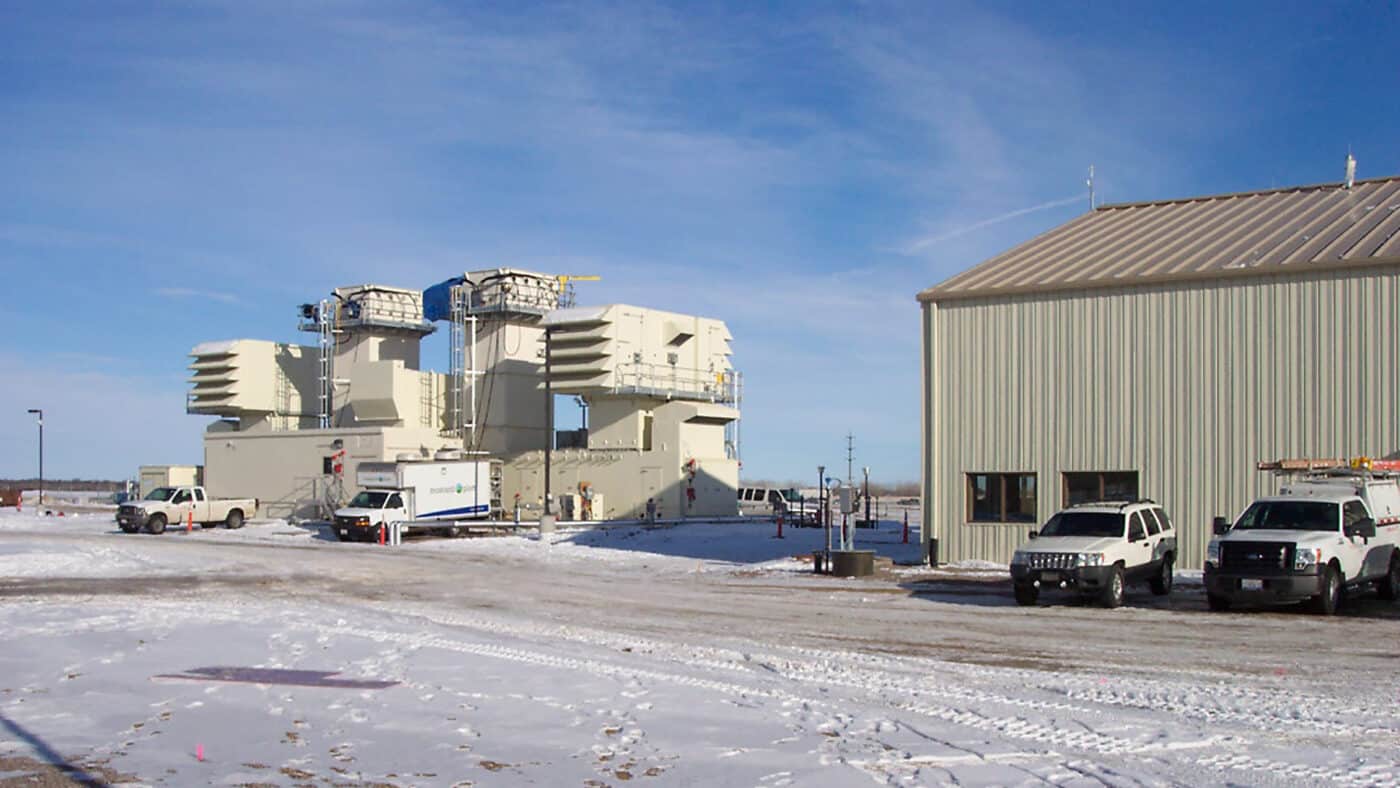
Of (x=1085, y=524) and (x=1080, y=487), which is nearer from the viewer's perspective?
(x=1085, y=524)

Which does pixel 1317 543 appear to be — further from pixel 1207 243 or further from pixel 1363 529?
pixel 1207 243

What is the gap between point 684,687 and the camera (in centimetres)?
1291

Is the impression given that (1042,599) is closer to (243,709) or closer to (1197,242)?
(1197,242)

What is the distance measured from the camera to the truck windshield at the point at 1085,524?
22500 millimetres

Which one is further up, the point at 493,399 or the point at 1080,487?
the point at 493,399

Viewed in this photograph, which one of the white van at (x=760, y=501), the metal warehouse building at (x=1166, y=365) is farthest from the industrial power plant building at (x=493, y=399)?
the metal warehouse building at (x=1166, y=365)

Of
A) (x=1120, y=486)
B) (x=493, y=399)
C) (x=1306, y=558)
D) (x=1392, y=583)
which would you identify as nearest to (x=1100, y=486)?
(x=1120, y=486)

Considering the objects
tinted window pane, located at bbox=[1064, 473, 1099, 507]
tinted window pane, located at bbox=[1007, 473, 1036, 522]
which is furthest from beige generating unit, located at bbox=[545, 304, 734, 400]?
tinted window pane, located at bbox=[1064, 473, 1099, 507]

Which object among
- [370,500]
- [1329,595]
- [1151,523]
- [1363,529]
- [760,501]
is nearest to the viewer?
[1329,595]

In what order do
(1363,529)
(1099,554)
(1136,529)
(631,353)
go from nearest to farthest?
(1363,529) → (1099,554) → (1136,529) → (631,353)

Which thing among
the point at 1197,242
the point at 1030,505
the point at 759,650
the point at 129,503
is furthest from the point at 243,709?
the point at 129,503

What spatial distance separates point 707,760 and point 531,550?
29.7m

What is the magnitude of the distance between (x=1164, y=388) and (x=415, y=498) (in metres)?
27.6

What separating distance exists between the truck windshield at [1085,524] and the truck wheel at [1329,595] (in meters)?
3.46
